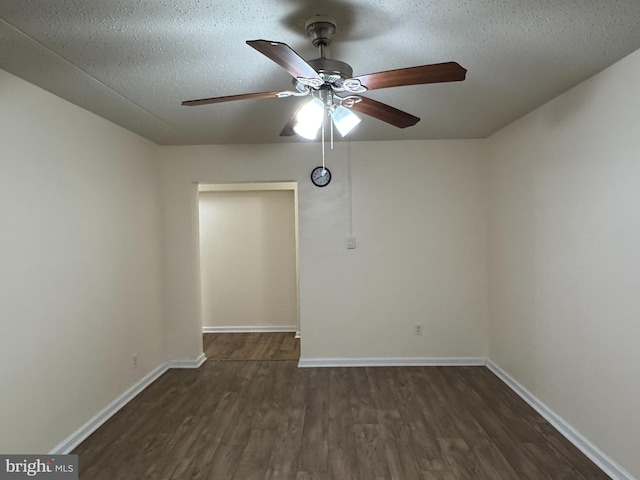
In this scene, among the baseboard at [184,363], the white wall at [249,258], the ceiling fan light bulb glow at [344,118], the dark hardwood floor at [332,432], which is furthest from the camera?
the white wall at [249,258]

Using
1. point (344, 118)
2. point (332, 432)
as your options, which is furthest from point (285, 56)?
point (332, 432)

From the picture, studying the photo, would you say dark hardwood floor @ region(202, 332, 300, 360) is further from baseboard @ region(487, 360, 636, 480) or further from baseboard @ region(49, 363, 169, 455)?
baseboard @ region(487, 360, 636, 480)

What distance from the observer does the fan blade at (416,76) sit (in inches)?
53.8

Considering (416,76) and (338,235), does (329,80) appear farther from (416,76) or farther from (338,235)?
(338,235)

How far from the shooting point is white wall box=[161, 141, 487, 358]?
376cm

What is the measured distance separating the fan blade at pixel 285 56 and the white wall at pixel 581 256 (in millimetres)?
1807

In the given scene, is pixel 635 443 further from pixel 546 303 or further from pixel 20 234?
pixel 20 234

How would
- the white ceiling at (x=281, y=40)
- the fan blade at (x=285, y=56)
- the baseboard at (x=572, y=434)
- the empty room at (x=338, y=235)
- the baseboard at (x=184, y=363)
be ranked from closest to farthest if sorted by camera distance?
the fan blade at (x=285, y=56)
the white ceiling at (x=281, y=40)
the empty room at (x=338, y=235)
the baseboard at (x=572, y=434)
the baseboard at (x=184, y=363)

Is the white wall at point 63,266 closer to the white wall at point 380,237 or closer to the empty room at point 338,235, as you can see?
the empty room at point 338,235

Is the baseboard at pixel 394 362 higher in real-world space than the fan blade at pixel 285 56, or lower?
lower

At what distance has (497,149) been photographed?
3.48 m

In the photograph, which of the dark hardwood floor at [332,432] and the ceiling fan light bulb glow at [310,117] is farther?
the dark hardwood floor at [332,432]

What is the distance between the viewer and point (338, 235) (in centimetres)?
380

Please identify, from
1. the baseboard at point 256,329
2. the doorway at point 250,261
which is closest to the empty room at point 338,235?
the baseboard at point 256,329
